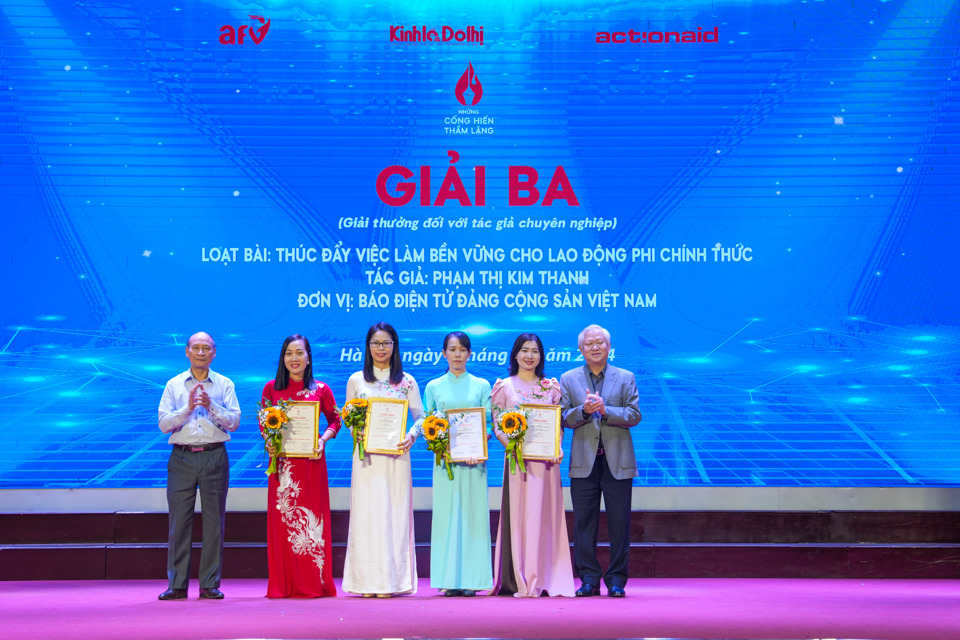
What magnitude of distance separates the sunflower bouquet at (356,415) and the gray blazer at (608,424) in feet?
3.12

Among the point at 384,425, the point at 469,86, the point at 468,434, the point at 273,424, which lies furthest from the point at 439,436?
the point at 469,86

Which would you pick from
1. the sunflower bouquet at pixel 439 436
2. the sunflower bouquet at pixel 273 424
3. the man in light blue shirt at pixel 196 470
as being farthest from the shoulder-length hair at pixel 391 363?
the man in light blue shirt at pixel 196 470

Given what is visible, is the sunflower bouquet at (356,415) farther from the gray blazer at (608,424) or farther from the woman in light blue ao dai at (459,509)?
the gray blazer at (608,424)

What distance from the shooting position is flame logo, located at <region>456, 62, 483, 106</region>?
555cm

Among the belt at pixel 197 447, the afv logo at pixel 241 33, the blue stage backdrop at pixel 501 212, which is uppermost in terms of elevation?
the afv logo at pixel 241 33

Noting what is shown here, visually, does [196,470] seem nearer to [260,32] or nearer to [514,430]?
[514,430]

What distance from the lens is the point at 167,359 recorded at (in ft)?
17.7

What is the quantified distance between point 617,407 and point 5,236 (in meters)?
3.58

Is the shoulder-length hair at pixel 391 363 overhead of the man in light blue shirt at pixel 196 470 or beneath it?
overhead

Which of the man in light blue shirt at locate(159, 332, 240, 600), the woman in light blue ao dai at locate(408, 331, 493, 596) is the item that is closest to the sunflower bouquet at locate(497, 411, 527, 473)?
the woman in light blue ao dai at locate(408, 331, 493, 596)

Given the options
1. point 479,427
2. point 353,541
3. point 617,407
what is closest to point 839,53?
point 617,407

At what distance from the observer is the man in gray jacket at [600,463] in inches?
175

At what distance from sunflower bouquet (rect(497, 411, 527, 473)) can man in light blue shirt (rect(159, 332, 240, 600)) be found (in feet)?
4.11

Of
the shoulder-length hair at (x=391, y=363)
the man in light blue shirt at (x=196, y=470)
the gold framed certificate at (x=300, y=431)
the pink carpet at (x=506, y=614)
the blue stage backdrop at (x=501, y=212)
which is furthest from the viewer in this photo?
the blue stage backdrop at (x=501, y=212)
